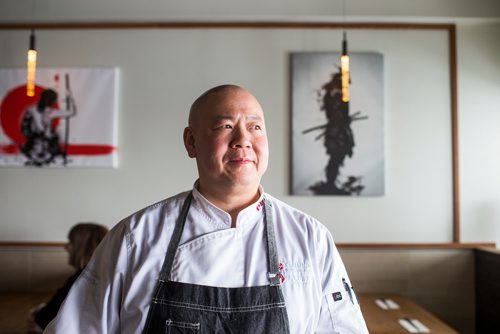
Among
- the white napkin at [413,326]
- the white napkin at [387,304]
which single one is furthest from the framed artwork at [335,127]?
the white napkin at [413,326]

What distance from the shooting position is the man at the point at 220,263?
126 cm

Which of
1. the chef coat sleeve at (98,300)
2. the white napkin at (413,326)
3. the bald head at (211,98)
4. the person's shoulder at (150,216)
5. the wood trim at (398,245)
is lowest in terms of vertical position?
the white napkin at (413,326)

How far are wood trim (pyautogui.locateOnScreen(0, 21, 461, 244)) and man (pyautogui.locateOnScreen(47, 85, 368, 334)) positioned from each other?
2.56m

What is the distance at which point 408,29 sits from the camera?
3783 millimetres

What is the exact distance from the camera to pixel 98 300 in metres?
1.28

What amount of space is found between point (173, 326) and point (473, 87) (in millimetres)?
3526

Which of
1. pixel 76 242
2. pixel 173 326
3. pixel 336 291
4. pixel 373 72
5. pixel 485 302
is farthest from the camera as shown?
pixel 373 72

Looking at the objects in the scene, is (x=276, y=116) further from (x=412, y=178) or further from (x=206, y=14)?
(x=412, y=178)

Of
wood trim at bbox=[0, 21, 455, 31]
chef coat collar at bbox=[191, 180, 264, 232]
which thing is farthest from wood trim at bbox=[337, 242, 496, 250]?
chef coat collar at bbox=[191, 180, 264, 232]

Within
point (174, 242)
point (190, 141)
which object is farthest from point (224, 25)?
point (174, 242)

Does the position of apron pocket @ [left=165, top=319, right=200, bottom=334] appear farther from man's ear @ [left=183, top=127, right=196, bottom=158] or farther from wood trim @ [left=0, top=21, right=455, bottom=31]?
wood trim @ [left=0, top=21, right=455, bottom=31]

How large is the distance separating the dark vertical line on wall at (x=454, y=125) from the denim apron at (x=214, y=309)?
2909 millimetres

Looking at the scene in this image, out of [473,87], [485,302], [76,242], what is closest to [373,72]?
[473,87]

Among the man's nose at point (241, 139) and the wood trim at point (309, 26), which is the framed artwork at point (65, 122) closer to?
the wood trim at point (309, 26)
